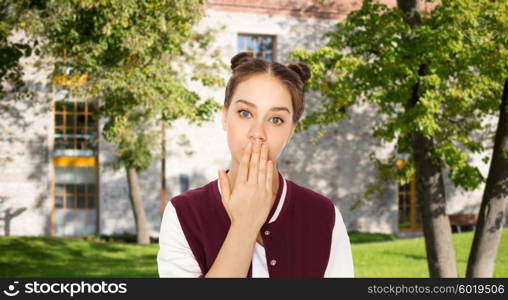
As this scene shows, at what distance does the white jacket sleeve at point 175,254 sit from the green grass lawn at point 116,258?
13.4 m

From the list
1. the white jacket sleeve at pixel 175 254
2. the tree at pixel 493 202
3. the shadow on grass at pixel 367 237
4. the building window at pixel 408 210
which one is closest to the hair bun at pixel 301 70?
the white jacket sleeve at pixel 175 254

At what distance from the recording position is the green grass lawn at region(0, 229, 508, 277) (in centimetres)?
1573

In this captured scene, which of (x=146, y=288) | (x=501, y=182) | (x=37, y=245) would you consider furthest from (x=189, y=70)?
(x=146, y=288)

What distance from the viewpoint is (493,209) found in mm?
10758

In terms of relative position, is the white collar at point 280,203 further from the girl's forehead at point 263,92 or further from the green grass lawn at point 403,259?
the green grass lawn at point 403,259

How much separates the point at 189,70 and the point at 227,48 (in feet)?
6.51

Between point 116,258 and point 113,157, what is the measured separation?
6484 millimetres

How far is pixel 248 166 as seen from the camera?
6.42 ft

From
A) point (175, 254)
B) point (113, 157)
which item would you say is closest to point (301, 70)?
Result: point (175, 254)

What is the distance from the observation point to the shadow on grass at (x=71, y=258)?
15923 millimetres

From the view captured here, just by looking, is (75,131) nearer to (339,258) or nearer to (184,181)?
(184,181)

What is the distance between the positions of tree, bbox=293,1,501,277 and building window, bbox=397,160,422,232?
640 inches

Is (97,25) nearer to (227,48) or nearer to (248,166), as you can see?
(248,166)

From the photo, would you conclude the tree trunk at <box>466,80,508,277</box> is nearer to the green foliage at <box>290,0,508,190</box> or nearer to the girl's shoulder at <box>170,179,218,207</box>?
the green foliage at <box>290,0,508,190</box>
